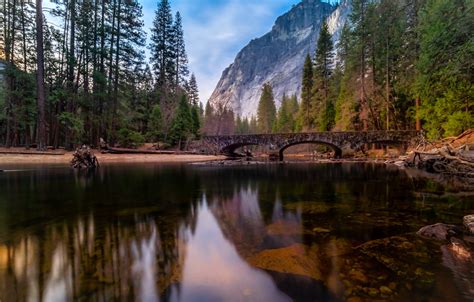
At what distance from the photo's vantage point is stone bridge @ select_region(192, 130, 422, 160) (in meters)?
29.6

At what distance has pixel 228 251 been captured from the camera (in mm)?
4434

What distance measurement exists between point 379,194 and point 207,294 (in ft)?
27.7

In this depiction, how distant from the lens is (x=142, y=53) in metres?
34.0

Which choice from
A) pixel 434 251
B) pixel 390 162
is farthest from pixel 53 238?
pixel 390 162

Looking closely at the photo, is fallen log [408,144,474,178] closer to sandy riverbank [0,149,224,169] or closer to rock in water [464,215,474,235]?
rock in water [464,215,474,235]

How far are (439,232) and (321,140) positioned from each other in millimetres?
30139

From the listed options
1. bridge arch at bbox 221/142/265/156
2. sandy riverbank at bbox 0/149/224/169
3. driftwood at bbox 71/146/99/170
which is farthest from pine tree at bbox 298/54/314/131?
driftwood at bbox 71/146/99/170

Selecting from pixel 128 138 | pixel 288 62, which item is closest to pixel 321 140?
pixel 128 138

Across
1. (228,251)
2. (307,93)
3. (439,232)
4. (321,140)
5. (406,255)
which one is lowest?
(228,251)

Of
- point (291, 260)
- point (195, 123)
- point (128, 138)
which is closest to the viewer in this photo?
point (291, 260)

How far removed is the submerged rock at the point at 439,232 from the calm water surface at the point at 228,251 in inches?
11.0

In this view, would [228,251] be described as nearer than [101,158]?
Yes

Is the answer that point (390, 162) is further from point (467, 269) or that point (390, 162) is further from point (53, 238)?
point (53, 238)

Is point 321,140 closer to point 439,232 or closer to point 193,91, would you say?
point 439,232
